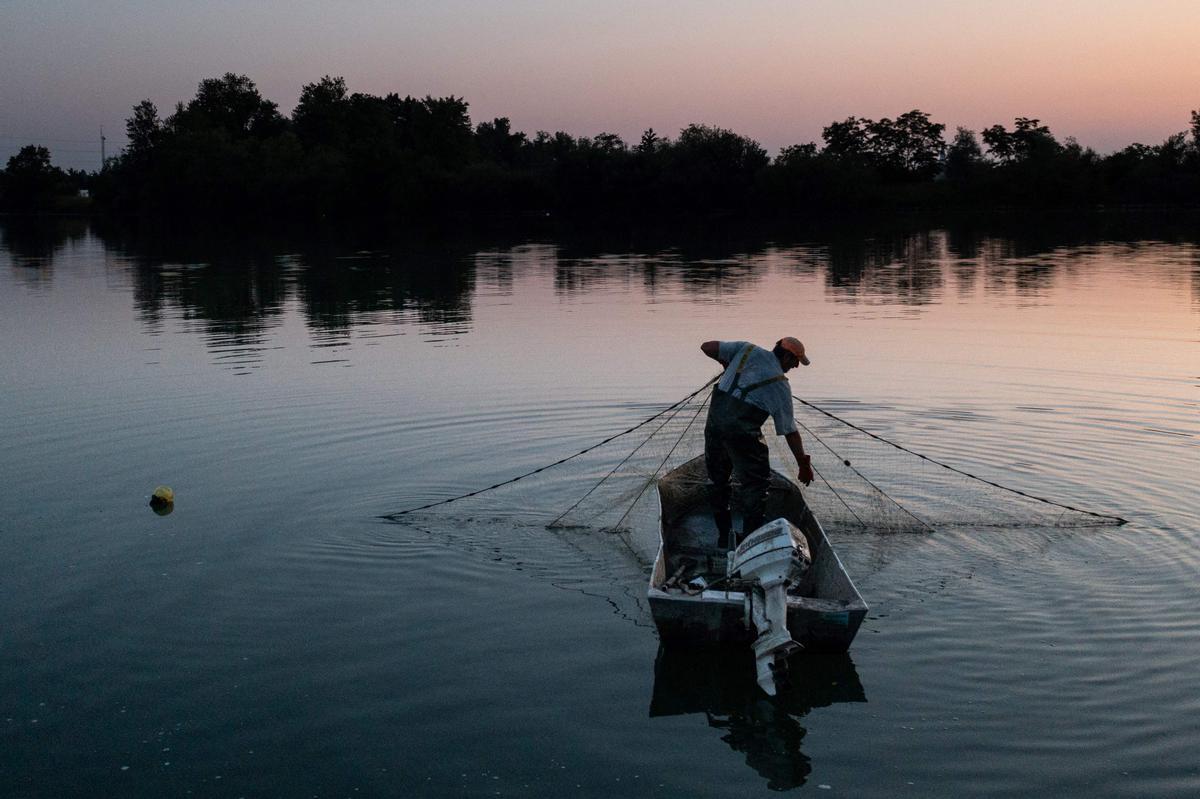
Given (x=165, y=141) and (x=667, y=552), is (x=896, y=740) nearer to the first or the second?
(x=667, y=552)

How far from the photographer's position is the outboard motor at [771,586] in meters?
7.94

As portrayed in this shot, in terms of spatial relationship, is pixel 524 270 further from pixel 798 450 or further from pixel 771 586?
pixel 771 586

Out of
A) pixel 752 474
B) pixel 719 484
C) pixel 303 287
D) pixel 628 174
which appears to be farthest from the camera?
pixel 628 174

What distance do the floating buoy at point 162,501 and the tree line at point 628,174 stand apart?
9353 cm

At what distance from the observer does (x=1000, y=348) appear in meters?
23.1

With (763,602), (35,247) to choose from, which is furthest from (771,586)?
(35,247)

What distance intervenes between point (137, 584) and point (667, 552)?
190 inches

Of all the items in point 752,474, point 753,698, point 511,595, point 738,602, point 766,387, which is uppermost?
point 766,387

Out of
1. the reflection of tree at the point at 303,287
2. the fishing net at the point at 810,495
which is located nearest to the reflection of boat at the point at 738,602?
the fishing net at the point at 810,495

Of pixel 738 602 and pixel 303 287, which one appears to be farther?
pixel 303 287

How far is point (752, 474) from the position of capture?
1050 cm

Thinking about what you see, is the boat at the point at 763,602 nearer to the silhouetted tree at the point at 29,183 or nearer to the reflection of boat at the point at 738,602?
the reflection of boat at the point at 738,602

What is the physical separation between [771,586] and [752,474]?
242cm

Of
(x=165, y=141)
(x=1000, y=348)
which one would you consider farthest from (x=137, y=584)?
(x=165, y=141)
